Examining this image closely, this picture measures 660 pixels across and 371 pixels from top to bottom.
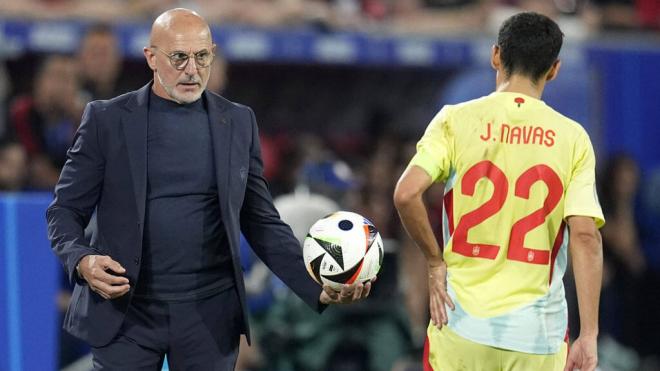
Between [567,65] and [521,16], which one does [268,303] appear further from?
[521,16]

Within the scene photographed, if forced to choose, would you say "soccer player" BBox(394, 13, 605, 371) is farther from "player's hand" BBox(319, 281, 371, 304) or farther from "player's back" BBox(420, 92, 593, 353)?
"player's hand" BBox(319, 281, 371, 304)

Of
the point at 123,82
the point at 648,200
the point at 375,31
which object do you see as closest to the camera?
the point at 123,82

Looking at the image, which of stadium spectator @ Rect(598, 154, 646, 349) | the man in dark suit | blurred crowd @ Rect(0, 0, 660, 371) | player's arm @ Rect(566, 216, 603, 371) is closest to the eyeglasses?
the man in dark suit

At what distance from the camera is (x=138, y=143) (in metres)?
4.05

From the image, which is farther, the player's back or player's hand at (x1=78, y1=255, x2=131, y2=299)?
the player's back

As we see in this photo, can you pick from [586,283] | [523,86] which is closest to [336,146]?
[523,86]

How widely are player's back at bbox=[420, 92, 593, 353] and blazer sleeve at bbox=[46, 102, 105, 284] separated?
1141 millimetres

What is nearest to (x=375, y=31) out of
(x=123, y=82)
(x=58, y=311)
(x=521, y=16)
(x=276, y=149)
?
(x=276, y=149)

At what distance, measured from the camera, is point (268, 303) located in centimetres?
766

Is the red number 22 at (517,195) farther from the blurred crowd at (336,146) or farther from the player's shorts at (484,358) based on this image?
the blurred crowd at (336,146)

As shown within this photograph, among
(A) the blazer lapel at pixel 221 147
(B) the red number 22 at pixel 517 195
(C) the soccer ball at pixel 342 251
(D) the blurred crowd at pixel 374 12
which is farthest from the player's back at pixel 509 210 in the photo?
(D) the blurred crowd at pixel 374 12

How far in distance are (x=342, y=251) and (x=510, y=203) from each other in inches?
23.9

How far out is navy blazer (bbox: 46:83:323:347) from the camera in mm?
3982

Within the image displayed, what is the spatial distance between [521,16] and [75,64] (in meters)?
3.95
